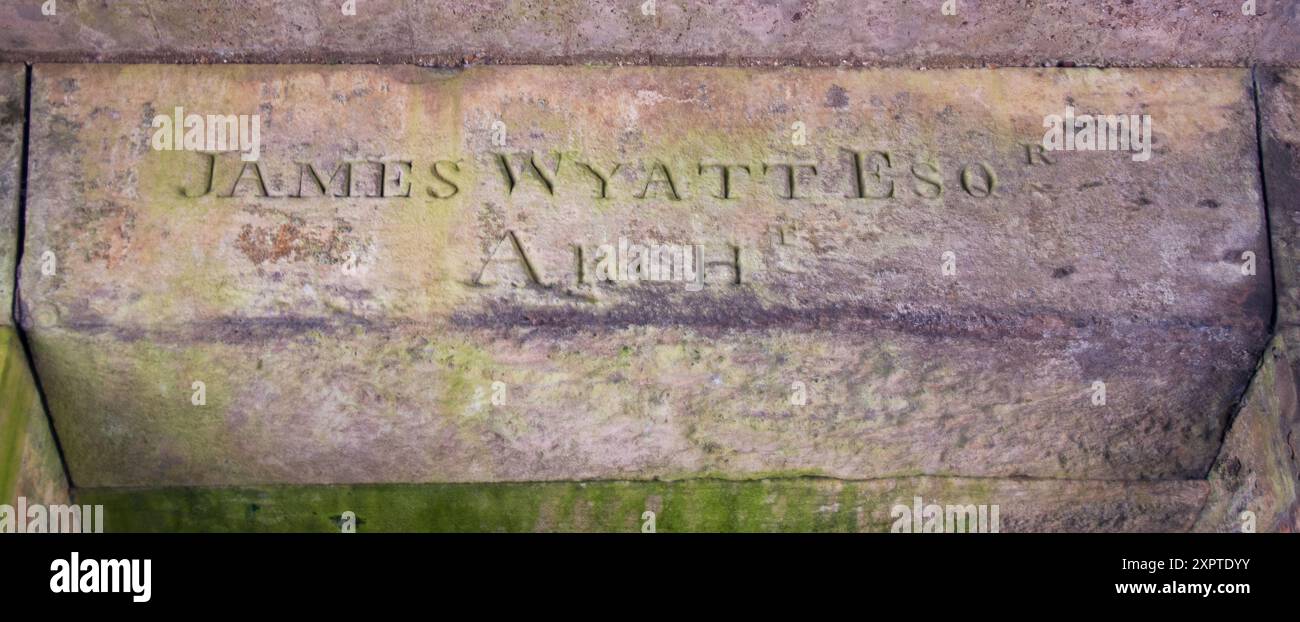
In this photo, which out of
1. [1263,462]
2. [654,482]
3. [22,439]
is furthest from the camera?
[654,482]

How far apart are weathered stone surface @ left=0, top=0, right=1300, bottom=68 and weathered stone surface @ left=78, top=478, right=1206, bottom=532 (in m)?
1.04

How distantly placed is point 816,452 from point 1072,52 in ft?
3.83

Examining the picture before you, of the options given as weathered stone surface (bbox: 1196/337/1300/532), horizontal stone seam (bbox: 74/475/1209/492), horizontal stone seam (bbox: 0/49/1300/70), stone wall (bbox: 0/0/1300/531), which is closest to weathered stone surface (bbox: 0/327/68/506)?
stone wall (bbox: 0/0/1300/531)

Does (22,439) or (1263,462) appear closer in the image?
(22,439)

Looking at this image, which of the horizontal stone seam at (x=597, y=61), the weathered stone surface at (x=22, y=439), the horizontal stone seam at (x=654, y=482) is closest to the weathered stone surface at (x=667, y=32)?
the horizontal stone seam at (x=597, y=61)

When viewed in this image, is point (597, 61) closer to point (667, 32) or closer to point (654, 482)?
point (667, 32)

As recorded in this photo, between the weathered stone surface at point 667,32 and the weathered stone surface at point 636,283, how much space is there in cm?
5

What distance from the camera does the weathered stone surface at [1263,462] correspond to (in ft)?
8.07

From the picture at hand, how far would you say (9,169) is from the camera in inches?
98.8

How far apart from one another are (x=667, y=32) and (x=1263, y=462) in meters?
1.73

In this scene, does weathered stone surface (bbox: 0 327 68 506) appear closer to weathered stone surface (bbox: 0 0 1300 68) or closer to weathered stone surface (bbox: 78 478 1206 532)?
weathered stone surface (bbox: 78 478 1206 532)

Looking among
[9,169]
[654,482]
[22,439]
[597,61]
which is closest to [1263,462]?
[654,482]

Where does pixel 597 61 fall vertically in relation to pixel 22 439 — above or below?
above

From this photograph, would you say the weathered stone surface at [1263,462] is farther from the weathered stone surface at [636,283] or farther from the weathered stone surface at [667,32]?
the weathered stone surface at [667,32]
